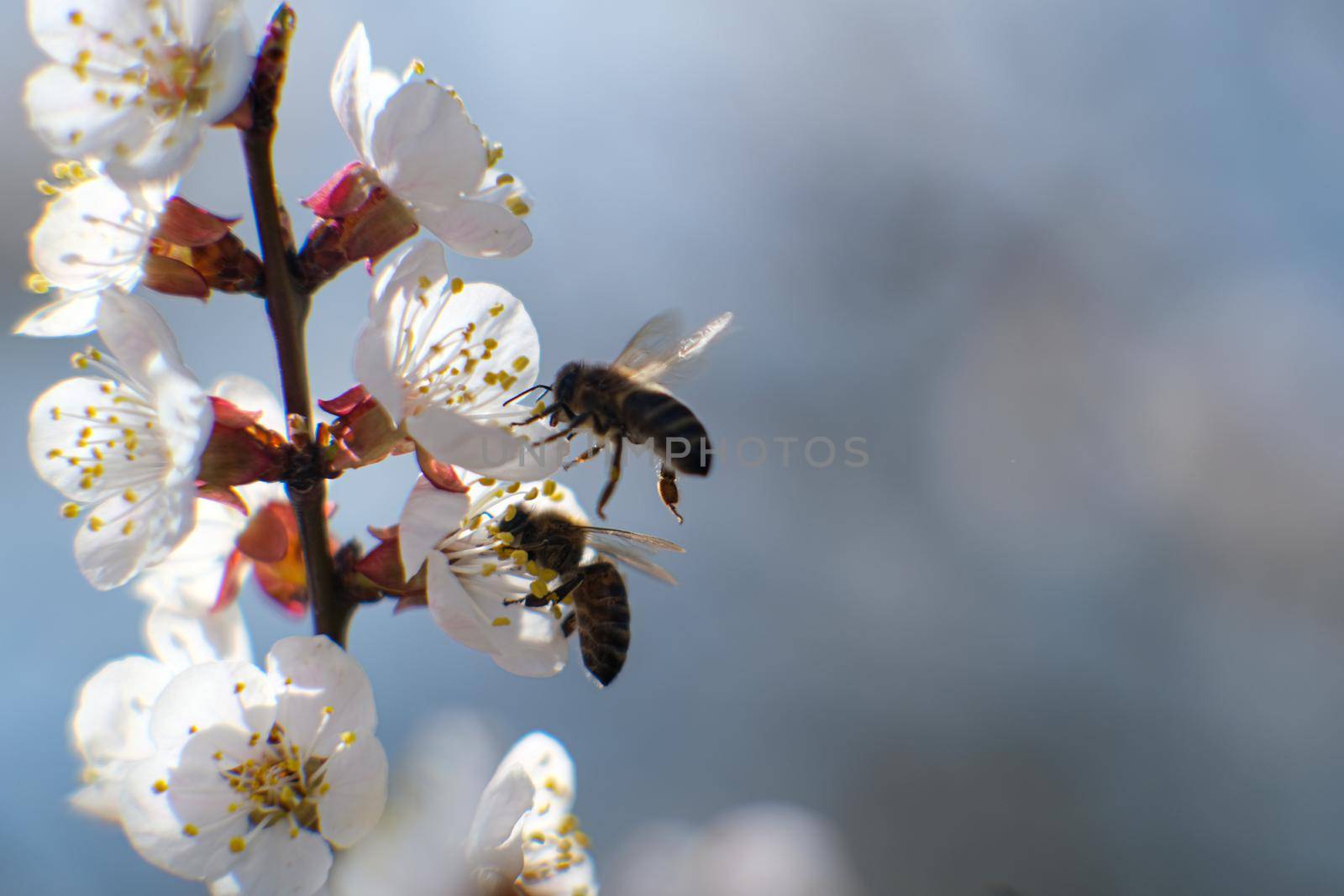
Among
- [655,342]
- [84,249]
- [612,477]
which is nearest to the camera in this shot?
[84,249]

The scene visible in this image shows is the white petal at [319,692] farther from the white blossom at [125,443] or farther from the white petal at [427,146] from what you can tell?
→ the white petal at [427,146]

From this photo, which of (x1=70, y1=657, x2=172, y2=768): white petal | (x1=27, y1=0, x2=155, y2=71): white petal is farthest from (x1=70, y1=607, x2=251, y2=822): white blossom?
(x1=27, y1=0, x2=155, y2=71): white petal

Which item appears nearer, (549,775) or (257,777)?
(257,777)

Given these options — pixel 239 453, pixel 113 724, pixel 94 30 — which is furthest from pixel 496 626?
pixel 94 30

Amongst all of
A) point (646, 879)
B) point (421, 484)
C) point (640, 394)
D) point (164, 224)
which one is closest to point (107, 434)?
point (164, 224)

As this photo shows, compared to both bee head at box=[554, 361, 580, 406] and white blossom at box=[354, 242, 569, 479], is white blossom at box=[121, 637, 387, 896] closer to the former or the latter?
white blossom at box=[354, 242, 569, 479]

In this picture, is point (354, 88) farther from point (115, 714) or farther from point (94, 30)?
point (115, 714)

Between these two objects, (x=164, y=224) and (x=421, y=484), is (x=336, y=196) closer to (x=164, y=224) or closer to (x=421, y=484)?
(x=164, y=224)
